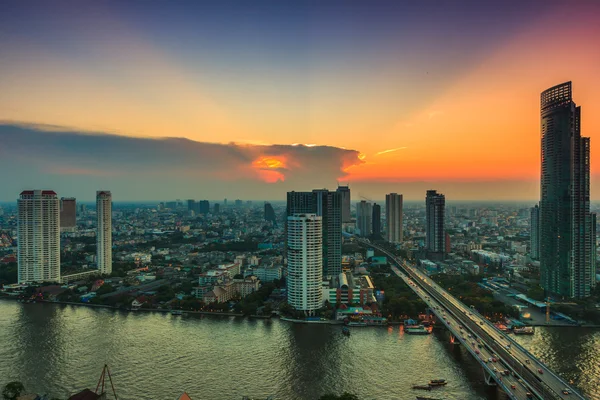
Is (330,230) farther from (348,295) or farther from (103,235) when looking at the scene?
(103,235)

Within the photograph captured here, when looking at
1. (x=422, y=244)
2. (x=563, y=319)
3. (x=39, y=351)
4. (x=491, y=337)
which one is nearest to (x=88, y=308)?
(x=39, y=351)

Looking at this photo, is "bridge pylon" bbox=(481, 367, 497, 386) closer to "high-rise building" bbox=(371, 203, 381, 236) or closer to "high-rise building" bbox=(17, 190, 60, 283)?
→ "high-rise building" bbox=(17, 190, 60, 283)

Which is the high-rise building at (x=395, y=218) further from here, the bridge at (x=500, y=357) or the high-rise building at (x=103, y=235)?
the high-rise building at (x=103, y=235)

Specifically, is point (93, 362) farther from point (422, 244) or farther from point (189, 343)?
point (422, 244)

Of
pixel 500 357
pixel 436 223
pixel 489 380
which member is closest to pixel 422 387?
pixel 489 380

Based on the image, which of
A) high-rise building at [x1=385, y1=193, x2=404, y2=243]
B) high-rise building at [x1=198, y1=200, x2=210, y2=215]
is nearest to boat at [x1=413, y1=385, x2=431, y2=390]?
high-rise building at [x1=385, y1=193, x2=404, y2=243]

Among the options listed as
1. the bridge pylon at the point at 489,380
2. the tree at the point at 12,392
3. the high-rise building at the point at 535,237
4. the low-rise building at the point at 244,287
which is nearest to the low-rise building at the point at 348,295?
the low-rise building at the point at 244,287
